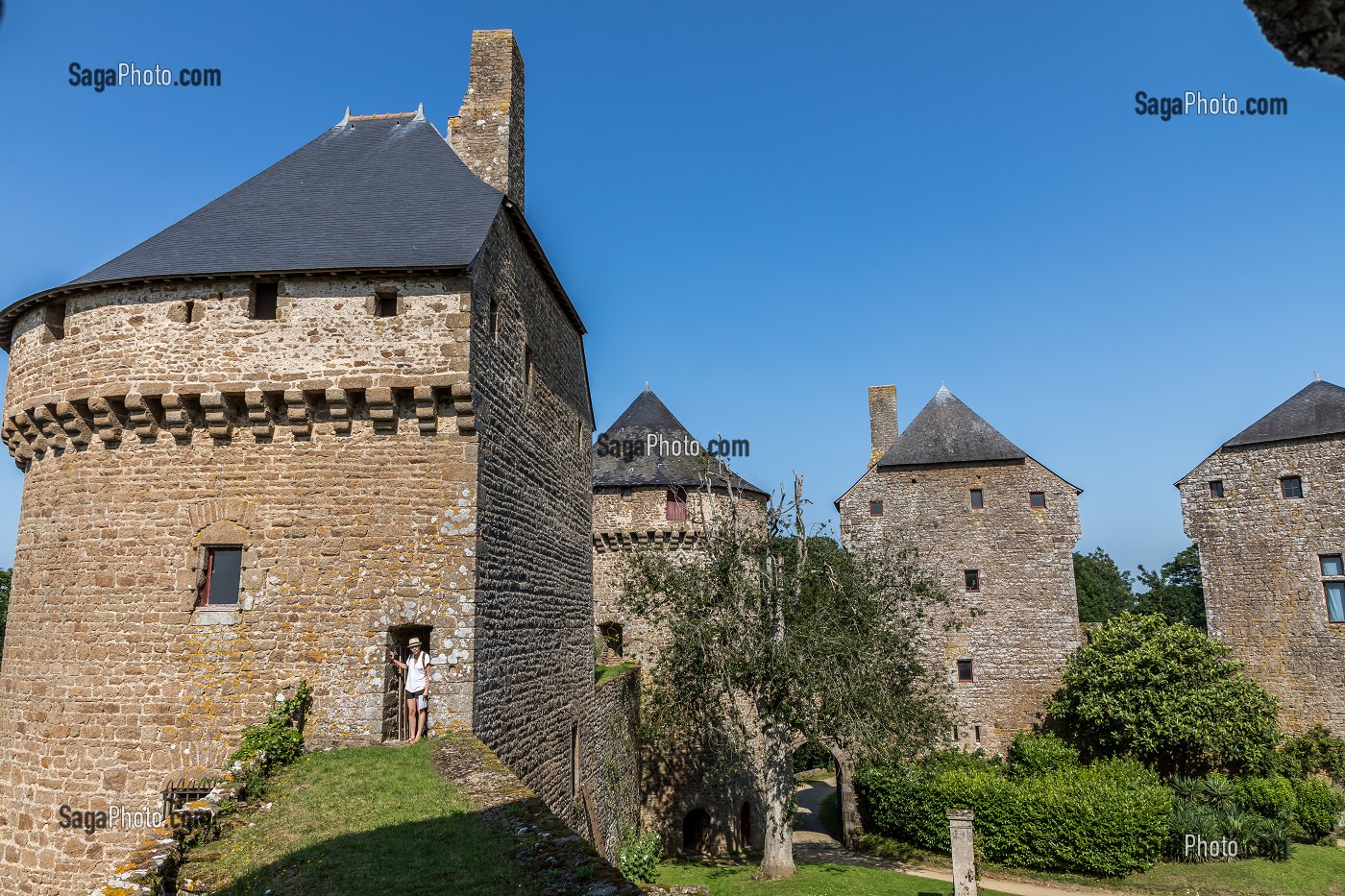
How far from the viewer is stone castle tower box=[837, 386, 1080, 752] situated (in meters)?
23.4

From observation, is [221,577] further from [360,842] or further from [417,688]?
[360,842]

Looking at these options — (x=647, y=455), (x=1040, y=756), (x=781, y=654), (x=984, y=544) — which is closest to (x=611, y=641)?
(x=647, y=455)

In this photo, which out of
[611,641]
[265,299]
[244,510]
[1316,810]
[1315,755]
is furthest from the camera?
[611,641]

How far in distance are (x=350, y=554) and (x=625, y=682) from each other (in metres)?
11.2

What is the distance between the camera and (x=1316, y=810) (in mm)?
19156

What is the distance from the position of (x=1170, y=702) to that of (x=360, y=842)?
21.1 meters

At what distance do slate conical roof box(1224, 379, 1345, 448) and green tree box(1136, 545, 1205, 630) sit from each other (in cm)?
2168

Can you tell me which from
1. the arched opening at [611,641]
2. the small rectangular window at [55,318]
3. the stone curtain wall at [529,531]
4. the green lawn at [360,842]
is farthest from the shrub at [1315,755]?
the small rectangular window at [55,318]

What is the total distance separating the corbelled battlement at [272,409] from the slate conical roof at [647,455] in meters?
12.0

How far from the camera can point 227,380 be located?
9.08 metres

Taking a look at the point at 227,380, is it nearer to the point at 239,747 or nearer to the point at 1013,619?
the point at 239,747

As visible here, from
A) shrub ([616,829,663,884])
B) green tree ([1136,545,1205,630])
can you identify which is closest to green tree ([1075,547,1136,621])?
green tree ([1136,545,1205,630])

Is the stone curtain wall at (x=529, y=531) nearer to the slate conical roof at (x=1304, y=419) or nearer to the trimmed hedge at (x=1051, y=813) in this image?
the trimmed hedge at (x=1051, y=813)

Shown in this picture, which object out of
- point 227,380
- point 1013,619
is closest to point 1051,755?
point 1013,619
